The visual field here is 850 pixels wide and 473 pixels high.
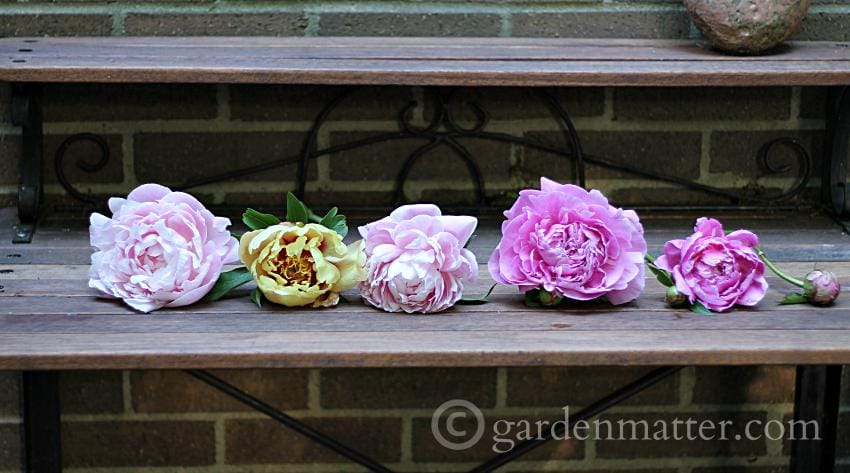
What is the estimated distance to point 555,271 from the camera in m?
1.22

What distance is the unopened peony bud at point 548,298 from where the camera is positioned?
124 cm

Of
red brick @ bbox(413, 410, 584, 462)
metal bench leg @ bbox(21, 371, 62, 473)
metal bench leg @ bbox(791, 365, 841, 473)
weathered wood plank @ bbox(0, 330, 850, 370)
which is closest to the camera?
weathered wood plank @ bbox(0, 330, 850, 370)

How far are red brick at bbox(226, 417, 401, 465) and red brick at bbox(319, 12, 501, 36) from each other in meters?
0.60

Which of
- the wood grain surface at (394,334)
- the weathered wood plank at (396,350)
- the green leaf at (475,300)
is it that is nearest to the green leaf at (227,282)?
the wood grain surface at (394,334)

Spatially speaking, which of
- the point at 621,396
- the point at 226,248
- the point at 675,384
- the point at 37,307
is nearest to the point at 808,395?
the point at 621,396

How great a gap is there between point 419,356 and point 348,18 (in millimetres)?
709

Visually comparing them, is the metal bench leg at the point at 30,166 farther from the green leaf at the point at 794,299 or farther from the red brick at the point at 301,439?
the green leaf at the point at 794,299

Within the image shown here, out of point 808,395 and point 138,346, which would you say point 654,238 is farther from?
point 138,346

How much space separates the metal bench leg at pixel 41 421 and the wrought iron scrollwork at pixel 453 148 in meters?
0.42

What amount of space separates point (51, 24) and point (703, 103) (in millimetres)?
985

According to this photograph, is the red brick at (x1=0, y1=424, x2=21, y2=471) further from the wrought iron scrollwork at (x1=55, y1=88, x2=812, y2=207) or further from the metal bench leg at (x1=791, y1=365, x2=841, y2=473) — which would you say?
the metal bench leg at (x1=791, y1=365, x2=841, y2=473)

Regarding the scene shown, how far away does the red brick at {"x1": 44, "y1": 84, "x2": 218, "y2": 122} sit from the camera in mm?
1647

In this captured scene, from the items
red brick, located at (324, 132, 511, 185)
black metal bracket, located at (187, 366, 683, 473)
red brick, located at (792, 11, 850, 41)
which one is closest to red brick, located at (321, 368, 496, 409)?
black metal bracket, located at (187, 366, 683, 473)

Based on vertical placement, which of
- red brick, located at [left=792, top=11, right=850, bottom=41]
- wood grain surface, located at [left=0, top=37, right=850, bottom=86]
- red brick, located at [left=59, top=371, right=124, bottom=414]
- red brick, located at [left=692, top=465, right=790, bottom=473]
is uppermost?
red brick, located at [left=792, top=11, right=850, bottom=41]
